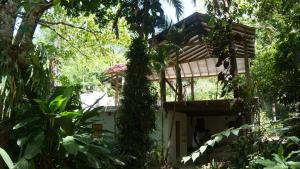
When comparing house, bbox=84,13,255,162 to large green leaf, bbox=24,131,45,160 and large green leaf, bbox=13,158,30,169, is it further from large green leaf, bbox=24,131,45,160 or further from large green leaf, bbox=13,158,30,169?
large green leaf, bbox=13,158,30,169

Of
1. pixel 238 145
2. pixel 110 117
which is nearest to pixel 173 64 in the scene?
pixel 110 117

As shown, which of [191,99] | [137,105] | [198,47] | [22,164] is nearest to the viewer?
[22,164]

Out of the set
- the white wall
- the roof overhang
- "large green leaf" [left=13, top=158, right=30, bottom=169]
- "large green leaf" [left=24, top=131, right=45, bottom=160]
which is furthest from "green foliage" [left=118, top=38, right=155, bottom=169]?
the white wall

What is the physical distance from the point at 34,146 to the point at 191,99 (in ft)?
29.5

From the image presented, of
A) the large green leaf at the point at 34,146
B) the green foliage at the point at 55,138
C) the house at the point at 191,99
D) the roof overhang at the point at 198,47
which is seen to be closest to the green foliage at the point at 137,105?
the house at the point at 191,99

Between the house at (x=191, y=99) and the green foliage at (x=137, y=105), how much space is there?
1.35 meters

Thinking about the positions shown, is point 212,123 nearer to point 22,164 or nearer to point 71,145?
point 71,145

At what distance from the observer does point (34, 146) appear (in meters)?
5.80

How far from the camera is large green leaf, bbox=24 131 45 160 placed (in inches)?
225

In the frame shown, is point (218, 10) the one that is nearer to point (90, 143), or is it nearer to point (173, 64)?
point (90, 143)

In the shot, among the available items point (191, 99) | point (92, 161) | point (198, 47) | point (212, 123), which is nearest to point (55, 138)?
point (92, 161)

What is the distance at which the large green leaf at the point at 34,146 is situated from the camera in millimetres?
5721

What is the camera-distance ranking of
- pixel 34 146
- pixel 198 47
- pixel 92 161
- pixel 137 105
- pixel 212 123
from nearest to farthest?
pixel 34 146, pixel 92 161, pixel 137 105, pixel 198 47, pixel 212 123

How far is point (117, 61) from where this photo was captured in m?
17.2
